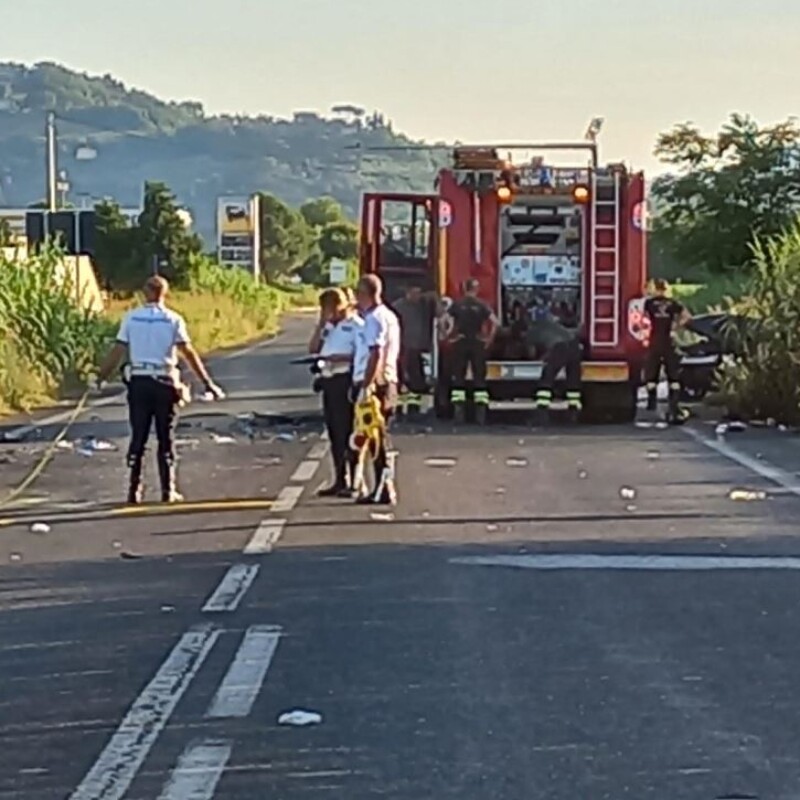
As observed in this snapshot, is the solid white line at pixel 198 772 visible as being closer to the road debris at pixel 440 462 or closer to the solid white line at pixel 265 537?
the solid white line at pixel 265 537

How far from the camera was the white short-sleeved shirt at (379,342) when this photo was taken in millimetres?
15961

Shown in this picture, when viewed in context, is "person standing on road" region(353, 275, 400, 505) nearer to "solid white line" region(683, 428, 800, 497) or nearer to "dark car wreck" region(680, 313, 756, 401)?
"solid white line" region(683, 428, 800, 497)

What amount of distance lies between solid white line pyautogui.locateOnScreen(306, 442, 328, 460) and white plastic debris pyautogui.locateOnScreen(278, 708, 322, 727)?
1206 cm

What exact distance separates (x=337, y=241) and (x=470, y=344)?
100414 millimetres

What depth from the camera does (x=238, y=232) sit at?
395ft

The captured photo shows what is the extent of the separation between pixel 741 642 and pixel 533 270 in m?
15.7

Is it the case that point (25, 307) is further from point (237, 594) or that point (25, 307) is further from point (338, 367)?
point (237, 594)

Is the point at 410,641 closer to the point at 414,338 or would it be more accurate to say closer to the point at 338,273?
the point at 414,338

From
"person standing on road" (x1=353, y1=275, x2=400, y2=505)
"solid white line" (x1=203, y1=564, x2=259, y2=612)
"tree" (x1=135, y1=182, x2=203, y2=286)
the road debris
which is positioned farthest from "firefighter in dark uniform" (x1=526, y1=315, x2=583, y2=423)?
"tree" (x1=135, y1=182, x2=203, y2=286)

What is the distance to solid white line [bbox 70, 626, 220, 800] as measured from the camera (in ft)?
23.2

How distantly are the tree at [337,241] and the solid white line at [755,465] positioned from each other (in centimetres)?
9430

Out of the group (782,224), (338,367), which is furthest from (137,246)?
(338,367)

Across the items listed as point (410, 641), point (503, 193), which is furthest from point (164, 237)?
point (410, 641)

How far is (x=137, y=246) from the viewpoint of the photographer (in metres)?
68.0
